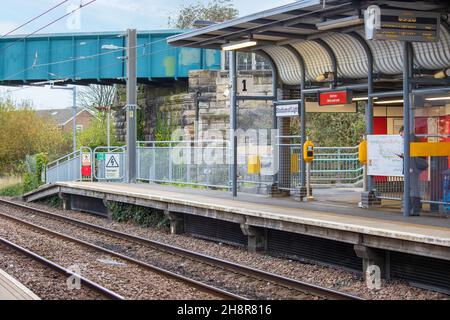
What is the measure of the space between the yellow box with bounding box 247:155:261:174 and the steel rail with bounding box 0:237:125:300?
6097mm

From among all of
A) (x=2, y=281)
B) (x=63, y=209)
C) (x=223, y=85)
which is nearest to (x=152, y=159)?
(x=63, y=209)

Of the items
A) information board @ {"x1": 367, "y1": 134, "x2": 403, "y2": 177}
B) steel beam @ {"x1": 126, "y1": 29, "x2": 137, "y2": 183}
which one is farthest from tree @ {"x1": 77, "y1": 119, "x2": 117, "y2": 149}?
information board @ {"x1": 367, "y1": 134, "x2": 403, "y2": 177}

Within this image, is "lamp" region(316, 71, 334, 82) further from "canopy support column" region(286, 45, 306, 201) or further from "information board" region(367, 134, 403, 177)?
"information board" region(367, 134, 403, 177)

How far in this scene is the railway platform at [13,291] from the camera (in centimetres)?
940

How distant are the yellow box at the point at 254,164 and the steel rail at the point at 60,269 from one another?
610 centimetres

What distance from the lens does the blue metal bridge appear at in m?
38.1

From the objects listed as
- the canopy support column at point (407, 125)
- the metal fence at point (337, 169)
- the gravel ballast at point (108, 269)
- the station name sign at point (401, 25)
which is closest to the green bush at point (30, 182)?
the metal fence at point (337, 169)

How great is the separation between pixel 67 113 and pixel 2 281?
3306 inches

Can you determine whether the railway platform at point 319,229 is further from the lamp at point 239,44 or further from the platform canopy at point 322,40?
the lamp at point 239,44

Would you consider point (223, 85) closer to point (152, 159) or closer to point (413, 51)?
point (152, 159)

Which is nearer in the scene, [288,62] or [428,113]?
[428,113]

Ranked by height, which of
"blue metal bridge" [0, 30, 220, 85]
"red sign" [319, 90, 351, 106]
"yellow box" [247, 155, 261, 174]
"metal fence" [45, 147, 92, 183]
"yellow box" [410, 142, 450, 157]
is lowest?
"metal fence" [45, 147, 92, 183]

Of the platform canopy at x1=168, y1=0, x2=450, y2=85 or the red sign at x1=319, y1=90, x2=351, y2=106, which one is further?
the red sign at x1=319, y1=90, x2=351, y2=106
